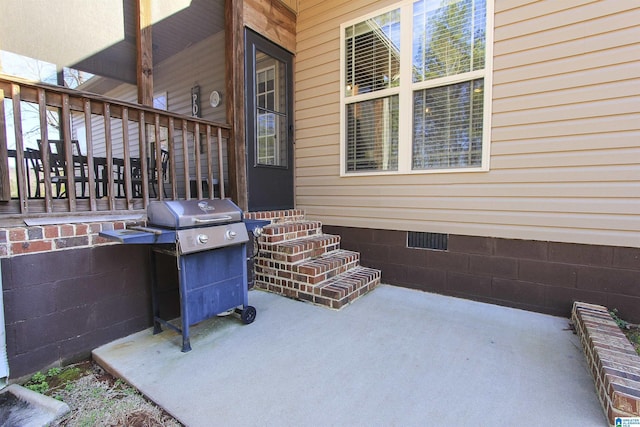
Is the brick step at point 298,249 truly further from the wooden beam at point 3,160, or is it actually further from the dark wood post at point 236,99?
the wooden beam at point 3,160

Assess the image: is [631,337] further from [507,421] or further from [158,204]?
[158,204]

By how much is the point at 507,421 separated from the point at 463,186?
2.15 m

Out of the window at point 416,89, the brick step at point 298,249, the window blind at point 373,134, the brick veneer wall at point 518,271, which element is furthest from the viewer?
the window blind at point 373,134

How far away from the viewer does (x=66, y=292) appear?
2.07 meters

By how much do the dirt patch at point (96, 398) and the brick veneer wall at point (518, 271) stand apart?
2.68 metres

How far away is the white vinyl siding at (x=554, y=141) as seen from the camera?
2.44 metres

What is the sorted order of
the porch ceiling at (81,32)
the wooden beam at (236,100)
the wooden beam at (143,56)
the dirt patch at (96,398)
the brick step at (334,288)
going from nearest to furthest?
the dirt patch at (96,398), the porch ceiling at (81,32), the wooden beam at (143,56), the brick step at (334,288), the wooden beam at (236,100)

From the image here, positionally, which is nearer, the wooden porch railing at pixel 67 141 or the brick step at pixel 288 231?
the wooden porch railing at pixel 67 141

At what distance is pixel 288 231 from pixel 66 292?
2060 millimetres

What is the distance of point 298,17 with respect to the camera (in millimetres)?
4145

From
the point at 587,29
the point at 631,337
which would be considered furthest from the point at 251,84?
the point at 631,337

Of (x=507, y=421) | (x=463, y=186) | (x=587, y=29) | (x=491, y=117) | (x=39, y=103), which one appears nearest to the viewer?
(x=507, y=421)

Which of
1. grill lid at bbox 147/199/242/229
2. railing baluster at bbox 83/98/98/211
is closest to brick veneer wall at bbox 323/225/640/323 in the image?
grill lid at bbox 147/199/242/229

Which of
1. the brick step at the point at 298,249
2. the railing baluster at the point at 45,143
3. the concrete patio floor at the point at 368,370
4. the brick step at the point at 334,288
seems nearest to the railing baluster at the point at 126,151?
the railing baluster at the point at 45,143
